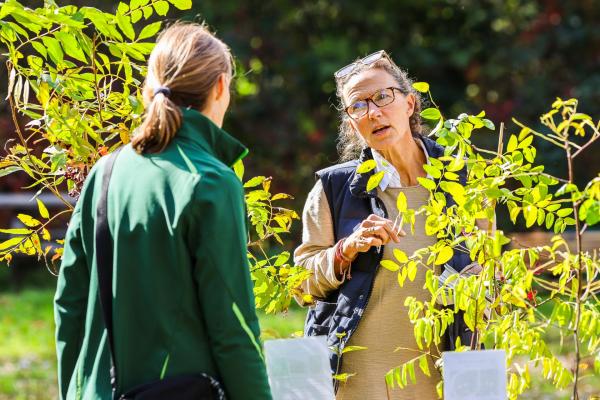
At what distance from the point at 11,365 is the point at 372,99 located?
615 centimetres

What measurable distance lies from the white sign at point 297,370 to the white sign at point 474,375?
251 millimetres

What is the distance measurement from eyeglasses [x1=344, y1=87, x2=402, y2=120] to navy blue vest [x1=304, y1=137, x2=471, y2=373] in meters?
0.12

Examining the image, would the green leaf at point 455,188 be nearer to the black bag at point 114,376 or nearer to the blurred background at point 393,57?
the black bag at point 114,376

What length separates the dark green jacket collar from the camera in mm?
1923

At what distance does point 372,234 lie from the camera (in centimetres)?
261

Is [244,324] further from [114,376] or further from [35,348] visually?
[35,348]

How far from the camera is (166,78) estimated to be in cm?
198

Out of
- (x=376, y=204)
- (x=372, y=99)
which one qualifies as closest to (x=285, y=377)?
(x=376, y=204)

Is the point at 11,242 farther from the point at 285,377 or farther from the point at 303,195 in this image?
the point at 303,195

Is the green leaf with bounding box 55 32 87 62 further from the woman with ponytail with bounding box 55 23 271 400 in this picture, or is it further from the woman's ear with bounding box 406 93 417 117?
the woman's ear with bounding box 406 93 417 117

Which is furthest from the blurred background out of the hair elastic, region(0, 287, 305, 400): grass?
the hair elastic

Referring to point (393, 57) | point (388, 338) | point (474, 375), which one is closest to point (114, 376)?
point (474, 375)

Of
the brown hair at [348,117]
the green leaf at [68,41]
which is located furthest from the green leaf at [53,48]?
the brown hair at [348,117]

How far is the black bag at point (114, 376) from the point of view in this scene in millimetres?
1802
